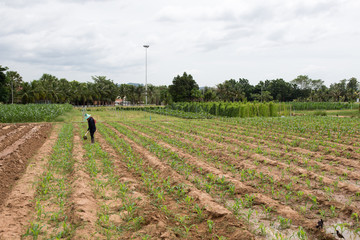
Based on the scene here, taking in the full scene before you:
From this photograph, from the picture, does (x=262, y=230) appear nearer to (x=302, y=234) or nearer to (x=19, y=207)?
(x=302, y=234)

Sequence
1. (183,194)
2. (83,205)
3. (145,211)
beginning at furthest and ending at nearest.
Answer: (183,194), (83,205), (145,211)

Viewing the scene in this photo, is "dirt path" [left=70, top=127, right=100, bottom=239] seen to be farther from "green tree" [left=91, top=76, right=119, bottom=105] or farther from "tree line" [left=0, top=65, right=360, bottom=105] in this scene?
"green tree" [left=91, top=76, right=119, bottom=105]

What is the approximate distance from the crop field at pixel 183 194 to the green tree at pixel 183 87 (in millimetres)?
57447

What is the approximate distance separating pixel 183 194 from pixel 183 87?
61833 mm

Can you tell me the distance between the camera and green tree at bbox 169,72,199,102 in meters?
67.9

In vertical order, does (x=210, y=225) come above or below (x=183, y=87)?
below

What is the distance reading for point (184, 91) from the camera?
222 feet

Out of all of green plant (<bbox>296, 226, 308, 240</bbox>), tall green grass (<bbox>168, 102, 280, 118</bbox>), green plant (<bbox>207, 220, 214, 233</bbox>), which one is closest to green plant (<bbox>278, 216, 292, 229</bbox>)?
green plant (<bbox>296, 226, 308, 240</bbox>)

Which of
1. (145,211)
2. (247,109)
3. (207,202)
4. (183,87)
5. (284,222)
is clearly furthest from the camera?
(183,87)

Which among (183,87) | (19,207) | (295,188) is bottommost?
(19,207)

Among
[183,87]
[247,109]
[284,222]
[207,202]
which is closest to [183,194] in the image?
[207,202]

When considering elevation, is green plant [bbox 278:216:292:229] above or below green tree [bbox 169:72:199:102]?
below

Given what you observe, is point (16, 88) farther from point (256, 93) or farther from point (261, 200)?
point (261, 200)

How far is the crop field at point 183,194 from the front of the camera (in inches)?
183
